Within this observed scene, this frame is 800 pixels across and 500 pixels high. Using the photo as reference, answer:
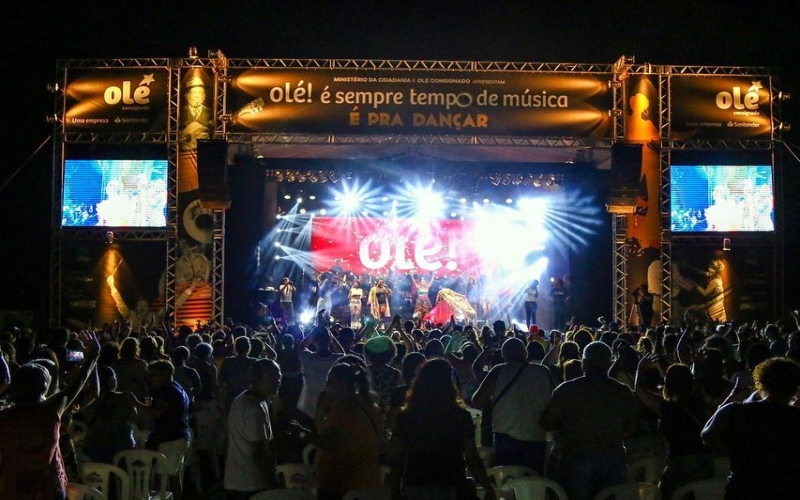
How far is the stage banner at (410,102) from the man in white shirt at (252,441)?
13.3 metres

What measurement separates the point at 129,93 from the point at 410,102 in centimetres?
593

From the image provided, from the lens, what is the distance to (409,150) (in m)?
19.0

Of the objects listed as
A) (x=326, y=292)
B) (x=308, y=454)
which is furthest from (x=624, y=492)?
(x=326, y=292)

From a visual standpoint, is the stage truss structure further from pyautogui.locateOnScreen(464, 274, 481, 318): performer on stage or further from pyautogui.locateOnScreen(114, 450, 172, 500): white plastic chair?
pyautogui.locateOnScreen(114, 450, 172, 500): white plastic chair

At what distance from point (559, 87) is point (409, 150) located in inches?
137

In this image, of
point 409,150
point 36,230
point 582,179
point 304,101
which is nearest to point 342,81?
point 304,101

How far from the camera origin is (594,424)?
4.98 meters

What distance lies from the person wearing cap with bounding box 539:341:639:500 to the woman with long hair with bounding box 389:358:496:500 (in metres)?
1.06

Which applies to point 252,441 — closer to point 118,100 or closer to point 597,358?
point 597,358

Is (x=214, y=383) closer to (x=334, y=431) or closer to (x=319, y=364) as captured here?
(x=319, y=364)

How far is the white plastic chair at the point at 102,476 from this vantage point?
201 inches

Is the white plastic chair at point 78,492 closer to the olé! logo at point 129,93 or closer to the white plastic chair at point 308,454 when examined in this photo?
the white plastic chair at point 308,454

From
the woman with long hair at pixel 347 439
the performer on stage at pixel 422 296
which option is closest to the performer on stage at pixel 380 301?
the performer on stage at pixel 422 296

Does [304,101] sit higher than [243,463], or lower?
higher
